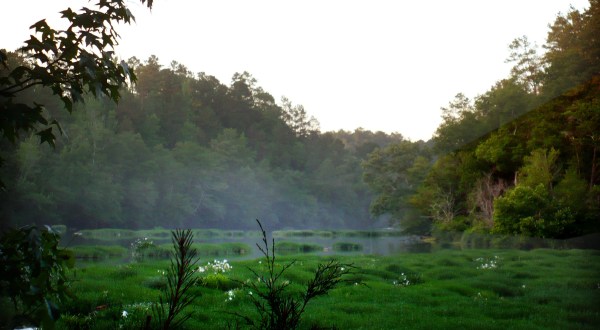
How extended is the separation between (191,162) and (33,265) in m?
25.6

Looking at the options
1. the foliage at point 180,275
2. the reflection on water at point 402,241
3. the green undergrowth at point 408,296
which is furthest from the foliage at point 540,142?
the foliage at point 180,275

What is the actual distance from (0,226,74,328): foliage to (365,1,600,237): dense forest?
11.6 metres

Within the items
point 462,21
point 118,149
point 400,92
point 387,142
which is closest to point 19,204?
point 118,149

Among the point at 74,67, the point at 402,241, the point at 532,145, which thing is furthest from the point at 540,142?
the point at 402,241

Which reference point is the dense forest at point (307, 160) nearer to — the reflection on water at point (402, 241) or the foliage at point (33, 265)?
the reflection on water at point (402, 241)

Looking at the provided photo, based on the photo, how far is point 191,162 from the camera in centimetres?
2838

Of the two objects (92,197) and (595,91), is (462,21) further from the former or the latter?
(92,197)

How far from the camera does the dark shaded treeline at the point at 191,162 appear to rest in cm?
2303

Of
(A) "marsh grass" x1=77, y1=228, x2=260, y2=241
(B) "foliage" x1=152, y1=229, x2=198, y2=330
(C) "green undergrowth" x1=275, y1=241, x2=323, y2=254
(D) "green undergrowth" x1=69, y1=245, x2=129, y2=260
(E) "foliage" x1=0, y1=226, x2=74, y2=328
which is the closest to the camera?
(B) "foliage" x1=152, y1=229, x2=198, y2=330

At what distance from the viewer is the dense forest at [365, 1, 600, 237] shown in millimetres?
12508

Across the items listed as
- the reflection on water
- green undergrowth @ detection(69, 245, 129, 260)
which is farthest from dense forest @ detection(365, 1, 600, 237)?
green undergrowth @ detection(69, 245, 129, 260)

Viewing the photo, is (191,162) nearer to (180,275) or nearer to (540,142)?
(540,142)

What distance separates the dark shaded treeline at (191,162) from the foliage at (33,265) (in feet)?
59.9

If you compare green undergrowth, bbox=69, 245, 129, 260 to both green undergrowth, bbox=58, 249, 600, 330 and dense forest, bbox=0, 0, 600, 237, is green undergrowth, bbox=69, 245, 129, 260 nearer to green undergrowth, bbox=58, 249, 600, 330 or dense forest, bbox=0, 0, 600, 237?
dense forest, bbox=0, 0, 600, 237
